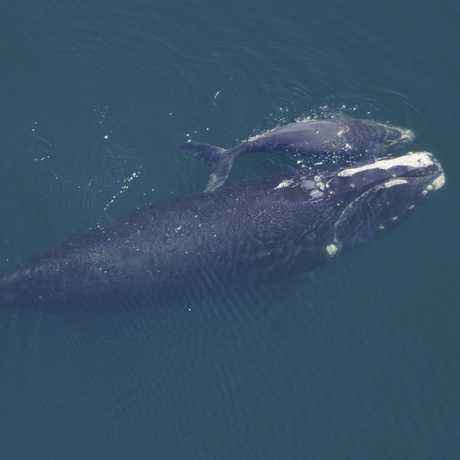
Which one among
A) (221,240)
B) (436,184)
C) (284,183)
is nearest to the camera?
(221,240)

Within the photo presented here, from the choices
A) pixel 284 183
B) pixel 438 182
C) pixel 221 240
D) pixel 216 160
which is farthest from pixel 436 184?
pixel 221 240

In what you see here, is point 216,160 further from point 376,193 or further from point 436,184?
point 436,184

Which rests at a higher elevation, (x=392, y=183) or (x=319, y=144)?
(x=319, y=144)

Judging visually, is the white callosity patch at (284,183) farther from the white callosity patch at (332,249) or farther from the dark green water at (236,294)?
the white callosity patch at (332,249)

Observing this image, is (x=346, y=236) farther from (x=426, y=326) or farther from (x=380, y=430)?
(x=380, y=430)

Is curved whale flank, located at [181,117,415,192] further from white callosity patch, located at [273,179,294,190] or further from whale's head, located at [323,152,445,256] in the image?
white callosity patch, located at [273,179,294,190]

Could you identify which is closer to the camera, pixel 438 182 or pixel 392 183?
pixel 392 183

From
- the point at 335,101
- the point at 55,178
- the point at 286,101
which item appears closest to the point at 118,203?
the point at 55,178
